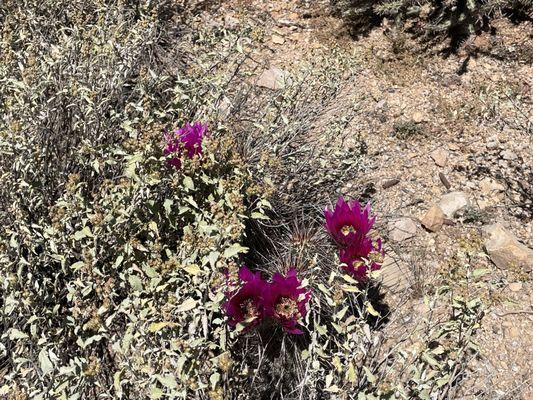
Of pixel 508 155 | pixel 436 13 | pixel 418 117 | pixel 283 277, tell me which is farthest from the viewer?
pixel 436 13

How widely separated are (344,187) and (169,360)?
153cm

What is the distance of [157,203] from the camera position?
2.05 m

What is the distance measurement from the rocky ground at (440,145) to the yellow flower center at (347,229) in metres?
0.46

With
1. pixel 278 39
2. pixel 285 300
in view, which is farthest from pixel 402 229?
pixel 278 39

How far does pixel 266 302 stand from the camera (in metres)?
1.71

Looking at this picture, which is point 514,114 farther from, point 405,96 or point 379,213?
point 379,213

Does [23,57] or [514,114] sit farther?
[514,114]

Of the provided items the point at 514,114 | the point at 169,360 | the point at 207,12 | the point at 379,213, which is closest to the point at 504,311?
the point at 379,213

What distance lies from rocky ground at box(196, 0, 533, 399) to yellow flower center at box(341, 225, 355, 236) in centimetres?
46

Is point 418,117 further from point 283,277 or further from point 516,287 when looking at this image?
point 283,277

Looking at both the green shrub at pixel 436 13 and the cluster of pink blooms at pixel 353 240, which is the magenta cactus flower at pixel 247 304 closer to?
the cluster of pink blooms at pixel 353 240

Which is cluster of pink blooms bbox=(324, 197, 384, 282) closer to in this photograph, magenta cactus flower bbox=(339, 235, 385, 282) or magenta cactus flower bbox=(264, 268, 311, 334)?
magenta cactus flower bbox=(339, 235, 385, 282)

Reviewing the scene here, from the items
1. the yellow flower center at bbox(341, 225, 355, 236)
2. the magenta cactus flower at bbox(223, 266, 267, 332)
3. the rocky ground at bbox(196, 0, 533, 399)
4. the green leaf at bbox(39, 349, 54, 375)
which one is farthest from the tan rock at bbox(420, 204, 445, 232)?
the green leaf at bbox(39, 349, 54, 375)

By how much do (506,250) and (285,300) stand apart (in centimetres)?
134
